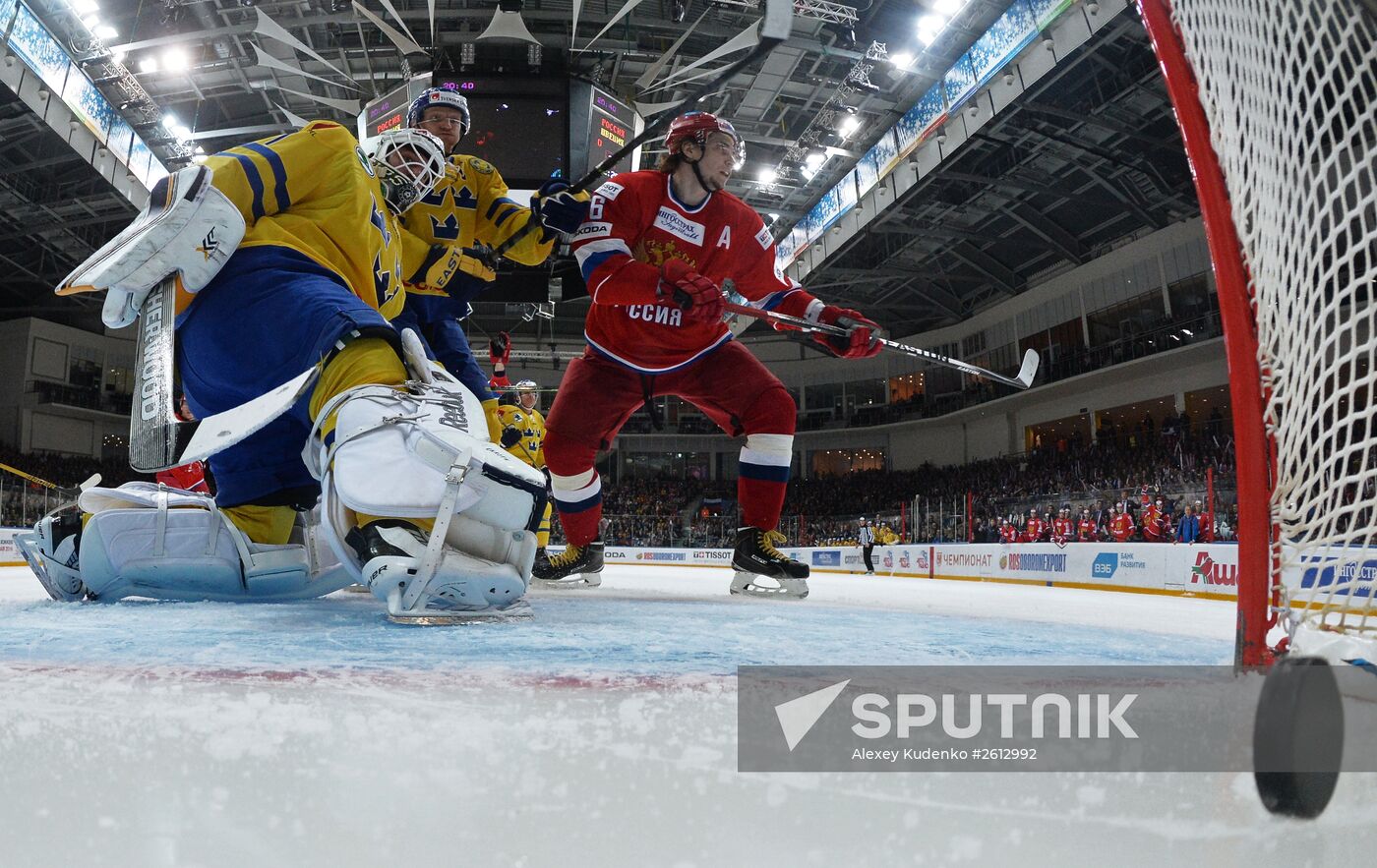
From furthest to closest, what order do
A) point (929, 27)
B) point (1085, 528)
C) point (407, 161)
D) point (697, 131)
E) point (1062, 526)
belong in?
1. point (929, 27)
2. point (1062, 526)
3. point (1085, 528)
4. point (697, 131)
5. point (407, 161)

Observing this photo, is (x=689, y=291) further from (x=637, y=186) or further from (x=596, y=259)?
(x=637, y=186)

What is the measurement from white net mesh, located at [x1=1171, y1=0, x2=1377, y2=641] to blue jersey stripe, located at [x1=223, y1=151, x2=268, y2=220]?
154 cm

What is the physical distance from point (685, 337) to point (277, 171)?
1306mm

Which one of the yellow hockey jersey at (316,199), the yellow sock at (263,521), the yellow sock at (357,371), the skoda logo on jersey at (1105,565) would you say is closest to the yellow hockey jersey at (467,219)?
the yellow hockey jersey at (316,199)

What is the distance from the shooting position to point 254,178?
5.42 ft

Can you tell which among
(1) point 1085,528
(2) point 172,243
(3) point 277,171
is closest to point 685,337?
(3) point 277,171

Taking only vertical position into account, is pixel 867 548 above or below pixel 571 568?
below

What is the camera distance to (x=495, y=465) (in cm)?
132

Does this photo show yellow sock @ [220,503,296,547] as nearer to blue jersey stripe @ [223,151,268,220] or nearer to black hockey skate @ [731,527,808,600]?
blue jersey stripe @ [223,151,268,220]

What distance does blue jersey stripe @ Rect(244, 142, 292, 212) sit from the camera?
1692 mm

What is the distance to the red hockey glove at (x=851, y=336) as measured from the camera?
275cm

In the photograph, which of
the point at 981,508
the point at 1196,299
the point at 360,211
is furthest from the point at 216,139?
the point at 1196,299

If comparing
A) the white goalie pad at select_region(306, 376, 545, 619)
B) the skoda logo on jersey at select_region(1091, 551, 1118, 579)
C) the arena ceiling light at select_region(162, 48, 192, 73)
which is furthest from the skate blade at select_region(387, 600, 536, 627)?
the arena ceiling light at select_region(162, 48, 192, 73)

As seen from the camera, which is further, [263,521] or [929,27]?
[929,27]
